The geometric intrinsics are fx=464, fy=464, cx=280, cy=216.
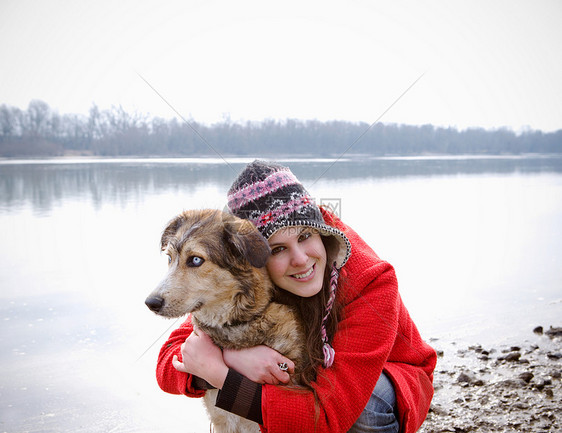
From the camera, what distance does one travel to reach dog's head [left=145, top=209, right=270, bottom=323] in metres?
2.57

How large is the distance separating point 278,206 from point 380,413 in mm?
1376

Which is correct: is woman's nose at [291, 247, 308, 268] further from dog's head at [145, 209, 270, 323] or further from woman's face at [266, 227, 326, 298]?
dog's head at [145, 209, 270, 323]

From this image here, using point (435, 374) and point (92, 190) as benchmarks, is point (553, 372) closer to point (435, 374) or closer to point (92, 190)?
point (435, 374)

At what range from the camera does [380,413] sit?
277 centimetres

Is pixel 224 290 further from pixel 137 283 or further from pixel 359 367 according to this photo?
pixel 137 283

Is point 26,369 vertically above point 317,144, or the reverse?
point 317,144

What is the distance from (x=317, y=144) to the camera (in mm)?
38156

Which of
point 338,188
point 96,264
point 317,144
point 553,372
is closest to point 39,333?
point 96,264

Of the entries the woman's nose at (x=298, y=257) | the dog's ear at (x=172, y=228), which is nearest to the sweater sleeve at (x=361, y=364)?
the woman's nose at (x=298, y=257)

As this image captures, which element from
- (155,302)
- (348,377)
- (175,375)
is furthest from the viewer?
(175,375)

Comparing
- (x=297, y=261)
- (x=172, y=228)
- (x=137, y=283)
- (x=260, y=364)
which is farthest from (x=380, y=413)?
(x=137, y=283)

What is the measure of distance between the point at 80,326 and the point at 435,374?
419 cm

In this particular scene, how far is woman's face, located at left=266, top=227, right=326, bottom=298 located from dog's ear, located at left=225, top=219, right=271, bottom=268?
204 millimetres

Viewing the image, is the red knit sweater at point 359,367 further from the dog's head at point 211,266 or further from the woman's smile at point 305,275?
the dog's head at point 211,266
